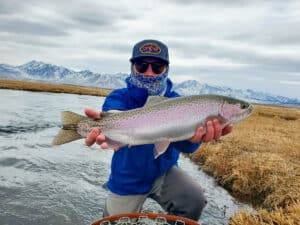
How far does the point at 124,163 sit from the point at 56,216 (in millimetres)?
2449

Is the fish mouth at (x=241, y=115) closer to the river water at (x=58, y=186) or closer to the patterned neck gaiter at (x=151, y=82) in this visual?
the patterned neck gaiter at (x=151, y=82)

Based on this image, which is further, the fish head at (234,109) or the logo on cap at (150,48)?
the logo on cap at (150,48)

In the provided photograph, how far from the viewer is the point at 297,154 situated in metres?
10.9

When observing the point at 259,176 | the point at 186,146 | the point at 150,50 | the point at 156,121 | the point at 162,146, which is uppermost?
the point at 150,50

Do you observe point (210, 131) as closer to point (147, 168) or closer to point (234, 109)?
point (234, 109)

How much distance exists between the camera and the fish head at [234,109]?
387cm

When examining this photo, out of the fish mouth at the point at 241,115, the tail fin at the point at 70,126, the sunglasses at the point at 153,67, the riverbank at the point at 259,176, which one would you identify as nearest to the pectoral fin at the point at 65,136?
the tail fin at the point at 70,126

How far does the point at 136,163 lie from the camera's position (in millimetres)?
4629

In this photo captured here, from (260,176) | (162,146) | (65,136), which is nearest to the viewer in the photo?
(65,136)

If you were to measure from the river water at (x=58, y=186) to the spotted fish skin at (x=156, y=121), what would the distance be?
2.96 meters

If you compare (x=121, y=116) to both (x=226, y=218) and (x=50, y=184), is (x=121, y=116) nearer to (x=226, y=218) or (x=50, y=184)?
(x=226, y=218)

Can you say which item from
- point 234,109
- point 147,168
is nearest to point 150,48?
point 234,109

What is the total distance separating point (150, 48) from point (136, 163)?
1.44 m

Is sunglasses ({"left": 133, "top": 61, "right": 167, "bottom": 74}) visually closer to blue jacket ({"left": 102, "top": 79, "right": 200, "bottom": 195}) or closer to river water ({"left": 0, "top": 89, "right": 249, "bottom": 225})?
blue jacket ({"left": 102, "top": 79, "right": 200, "bottom": 195})
